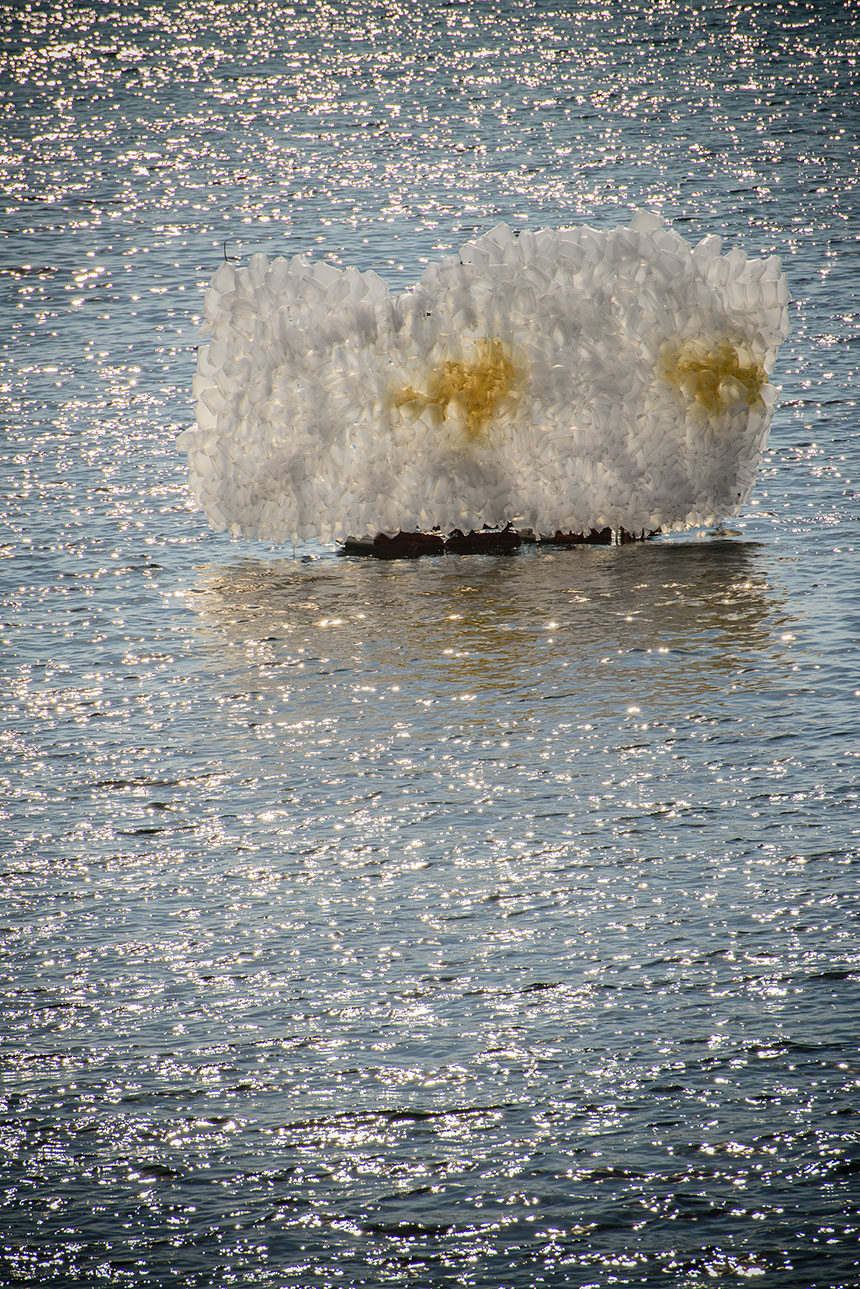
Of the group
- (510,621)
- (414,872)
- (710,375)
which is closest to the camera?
(414,872)

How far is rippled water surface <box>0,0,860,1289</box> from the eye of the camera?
5.28ft

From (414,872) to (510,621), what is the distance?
100 centimetres

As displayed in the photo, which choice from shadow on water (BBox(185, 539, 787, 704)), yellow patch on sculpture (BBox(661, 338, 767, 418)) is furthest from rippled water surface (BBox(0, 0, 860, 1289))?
yellow patch on sculpture (BBox(661, 338, 767, 418))

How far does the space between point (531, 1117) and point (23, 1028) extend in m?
0.63

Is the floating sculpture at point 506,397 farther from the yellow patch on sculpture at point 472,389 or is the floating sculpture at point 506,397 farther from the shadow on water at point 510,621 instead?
the shadow on water at point 510,621

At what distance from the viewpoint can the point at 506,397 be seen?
3.61m

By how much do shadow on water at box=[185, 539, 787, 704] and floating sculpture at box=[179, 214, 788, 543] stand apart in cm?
13

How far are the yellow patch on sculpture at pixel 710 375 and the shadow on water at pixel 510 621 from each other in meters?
0.32

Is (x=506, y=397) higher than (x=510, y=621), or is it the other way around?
(x=506, y=397)

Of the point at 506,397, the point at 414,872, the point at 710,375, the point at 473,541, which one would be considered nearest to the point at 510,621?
the point at 473,541

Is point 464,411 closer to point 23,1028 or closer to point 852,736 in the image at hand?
point 852,736

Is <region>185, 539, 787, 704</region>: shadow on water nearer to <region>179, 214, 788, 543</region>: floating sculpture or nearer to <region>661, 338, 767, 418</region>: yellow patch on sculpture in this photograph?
<region>179, 214, 788, 543</region>: floating sculpture

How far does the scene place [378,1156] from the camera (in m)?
1.68

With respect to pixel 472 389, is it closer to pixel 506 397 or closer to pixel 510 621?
pixel 506 397
